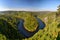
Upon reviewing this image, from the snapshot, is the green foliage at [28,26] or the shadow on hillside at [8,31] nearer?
the green foliage at [28,26]

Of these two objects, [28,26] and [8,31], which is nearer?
[8,31]

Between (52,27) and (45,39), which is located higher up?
(52,27)

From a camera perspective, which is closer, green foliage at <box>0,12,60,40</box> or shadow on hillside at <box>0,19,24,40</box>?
green foliage at <box>0,12,60,40</box>

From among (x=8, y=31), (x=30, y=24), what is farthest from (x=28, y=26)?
(x=8, y=31)

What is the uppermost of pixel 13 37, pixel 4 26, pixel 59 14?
pixel 59 14

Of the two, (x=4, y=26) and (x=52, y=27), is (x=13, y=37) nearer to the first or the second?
(x=4, y=26)

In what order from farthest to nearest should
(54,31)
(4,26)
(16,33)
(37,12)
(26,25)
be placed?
1. (26,25)
2. (37,12)
3. (16,33)
4. (4,26)
5. (54,31)

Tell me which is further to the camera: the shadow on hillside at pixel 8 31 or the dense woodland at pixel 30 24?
the shadow on hillside at pixel 8 31

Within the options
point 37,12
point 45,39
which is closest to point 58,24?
point 45,39

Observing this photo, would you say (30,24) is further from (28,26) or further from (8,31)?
(8,31)

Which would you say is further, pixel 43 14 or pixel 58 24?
pixel 43 14

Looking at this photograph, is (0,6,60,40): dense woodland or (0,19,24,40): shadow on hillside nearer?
(0,6,60,40): dense woodland
